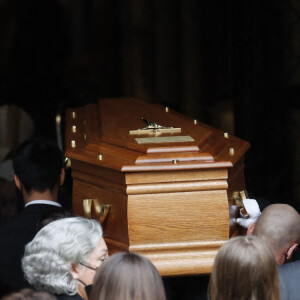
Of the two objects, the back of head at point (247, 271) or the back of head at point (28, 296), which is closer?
the back of head at point (28, 296)

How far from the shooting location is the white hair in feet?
8.93

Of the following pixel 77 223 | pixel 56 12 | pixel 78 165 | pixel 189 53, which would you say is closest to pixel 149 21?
pixel 189 53

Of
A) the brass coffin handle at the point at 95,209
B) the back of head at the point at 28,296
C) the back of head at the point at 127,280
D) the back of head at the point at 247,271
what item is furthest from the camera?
the brass coffin handle at the point at 95,209

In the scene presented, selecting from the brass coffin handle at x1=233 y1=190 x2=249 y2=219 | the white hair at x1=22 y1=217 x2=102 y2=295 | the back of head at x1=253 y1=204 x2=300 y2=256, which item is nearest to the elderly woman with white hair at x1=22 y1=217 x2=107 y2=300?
the white hair at x1=22 y1=217 x2=102 y2=295

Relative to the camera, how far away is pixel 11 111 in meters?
7.28

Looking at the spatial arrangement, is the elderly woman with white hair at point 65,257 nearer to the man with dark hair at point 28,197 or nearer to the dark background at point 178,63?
the man with dark hair at point 28,197

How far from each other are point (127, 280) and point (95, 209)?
117 centimetres

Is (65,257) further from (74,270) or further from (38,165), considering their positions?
(38,165)

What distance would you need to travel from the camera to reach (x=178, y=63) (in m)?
7.78

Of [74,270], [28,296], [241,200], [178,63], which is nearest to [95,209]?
[241,200]

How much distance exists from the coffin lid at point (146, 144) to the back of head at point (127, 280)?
88cm

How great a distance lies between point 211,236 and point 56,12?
235 inches

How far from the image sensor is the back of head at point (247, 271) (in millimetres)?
2486

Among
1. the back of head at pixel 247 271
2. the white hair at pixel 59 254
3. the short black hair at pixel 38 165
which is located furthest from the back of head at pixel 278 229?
the short black hair at pixel 38 165
